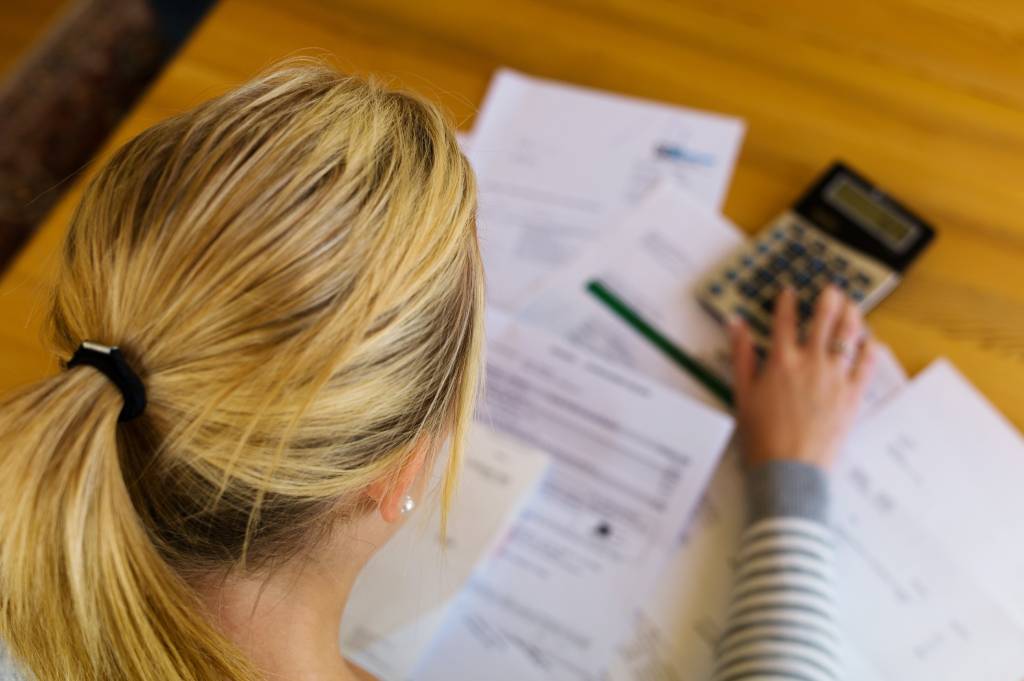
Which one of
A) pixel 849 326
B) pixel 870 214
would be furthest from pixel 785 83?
pixel 849 326

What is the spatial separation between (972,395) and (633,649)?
0.35 metres

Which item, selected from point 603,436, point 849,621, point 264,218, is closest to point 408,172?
point 264,218

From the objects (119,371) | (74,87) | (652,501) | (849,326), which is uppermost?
(119,371)

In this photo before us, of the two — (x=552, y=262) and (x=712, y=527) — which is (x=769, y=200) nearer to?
(x=552, y=262)

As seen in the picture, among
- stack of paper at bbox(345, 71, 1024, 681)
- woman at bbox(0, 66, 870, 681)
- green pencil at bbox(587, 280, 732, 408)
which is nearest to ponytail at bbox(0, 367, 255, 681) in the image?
woman at bbox(0, 66, 870, 681)

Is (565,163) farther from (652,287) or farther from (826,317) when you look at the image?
(826,317)

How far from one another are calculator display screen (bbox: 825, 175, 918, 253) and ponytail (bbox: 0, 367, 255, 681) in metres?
0.61

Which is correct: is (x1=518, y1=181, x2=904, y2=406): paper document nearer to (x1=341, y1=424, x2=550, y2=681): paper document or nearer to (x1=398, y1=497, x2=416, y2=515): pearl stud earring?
(x1=341, y1=424, x2=550, y2=681): paper document

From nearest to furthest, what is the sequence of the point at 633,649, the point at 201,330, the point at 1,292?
1. the point at 201,330
2. the point at 633,649
3. the point at 1,292

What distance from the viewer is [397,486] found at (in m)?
0.44

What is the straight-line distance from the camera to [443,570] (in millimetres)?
599

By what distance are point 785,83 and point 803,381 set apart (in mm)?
314

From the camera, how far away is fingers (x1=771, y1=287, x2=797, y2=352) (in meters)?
0.67

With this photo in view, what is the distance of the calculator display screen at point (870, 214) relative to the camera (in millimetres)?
696
